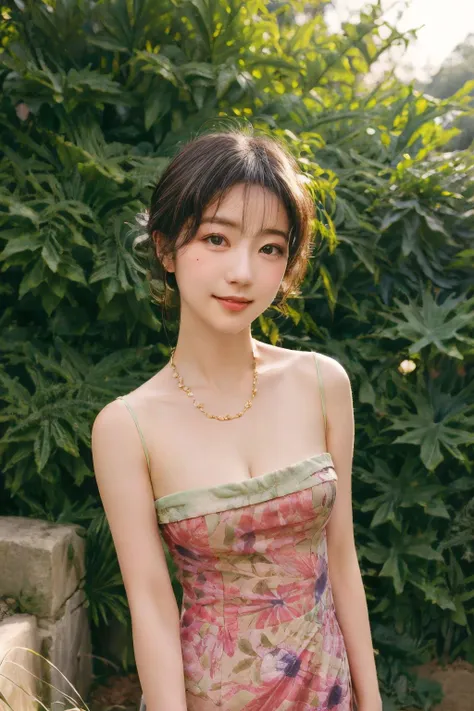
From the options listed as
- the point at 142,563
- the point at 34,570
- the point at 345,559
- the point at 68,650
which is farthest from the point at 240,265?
the point at 68,650

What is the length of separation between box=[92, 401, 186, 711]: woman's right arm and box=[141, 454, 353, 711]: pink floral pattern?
0.16ft

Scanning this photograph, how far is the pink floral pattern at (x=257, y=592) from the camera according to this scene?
1.46 m

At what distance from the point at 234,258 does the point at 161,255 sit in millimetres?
216

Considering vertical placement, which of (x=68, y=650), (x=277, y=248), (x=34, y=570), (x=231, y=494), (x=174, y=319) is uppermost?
(x=277, y=248)

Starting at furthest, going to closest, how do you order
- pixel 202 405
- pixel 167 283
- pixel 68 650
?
pixel 68 650
pixel 167 283
pixel 202 405

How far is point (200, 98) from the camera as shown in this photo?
2654 millimetres

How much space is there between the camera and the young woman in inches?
57.4

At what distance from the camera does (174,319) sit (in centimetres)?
258

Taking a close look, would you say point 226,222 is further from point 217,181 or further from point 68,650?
point 68,650

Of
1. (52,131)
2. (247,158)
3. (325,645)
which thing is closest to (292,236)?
(247,158)

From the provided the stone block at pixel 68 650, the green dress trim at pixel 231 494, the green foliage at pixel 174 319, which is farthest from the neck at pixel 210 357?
the stone block at pixel 68 650

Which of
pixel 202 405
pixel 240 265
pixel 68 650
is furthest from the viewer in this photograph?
pixel 68 650

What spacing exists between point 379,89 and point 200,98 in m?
0.87

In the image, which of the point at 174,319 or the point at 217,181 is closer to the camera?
the point at 217,181
